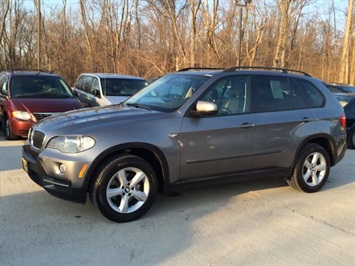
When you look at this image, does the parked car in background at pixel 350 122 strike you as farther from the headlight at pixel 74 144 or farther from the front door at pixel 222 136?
the headlight at pixel 74 144

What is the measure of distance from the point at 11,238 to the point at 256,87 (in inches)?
137

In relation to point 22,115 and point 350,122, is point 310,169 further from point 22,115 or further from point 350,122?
point 22,115

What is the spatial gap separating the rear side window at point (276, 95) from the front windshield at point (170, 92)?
809mm

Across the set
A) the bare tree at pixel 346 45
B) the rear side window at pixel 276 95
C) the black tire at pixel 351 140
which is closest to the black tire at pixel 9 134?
the rear side window at pixel 276 95

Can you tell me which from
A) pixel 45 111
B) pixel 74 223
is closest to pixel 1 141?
pixel 45 111

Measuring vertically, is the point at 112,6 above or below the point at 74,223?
above

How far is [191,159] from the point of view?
15.2 feet

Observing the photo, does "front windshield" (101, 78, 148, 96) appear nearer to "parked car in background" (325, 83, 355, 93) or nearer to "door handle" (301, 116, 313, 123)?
"door handle" (301, 116, 313, 123)

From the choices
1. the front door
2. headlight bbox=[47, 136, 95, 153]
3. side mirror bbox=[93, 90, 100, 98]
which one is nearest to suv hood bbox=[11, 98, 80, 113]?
side mirror bbox=[93, 90, 100, 98]

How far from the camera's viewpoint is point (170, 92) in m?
5.19

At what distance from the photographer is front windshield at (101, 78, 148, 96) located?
11.6 m

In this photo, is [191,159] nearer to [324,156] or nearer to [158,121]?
[158,121]

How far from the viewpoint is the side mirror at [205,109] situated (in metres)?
4.53

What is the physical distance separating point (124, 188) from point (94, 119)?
2.82ft
